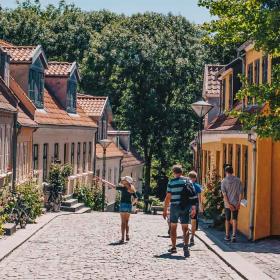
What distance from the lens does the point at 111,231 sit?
21.5 meters

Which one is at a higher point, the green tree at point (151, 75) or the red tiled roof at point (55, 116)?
the green tree at point (151, 75)

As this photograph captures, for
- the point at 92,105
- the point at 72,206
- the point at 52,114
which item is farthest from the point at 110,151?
the point at 72,206

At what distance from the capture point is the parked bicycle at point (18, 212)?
2103 centimetres

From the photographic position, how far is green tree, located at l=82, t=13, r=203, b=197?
5084 centimetres

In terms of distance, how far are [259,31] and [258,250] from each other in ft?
17.3

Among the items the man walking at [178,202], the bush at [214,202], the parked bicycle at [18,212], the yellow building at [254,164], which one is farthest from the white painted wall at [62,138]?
the man walking at [178,202]

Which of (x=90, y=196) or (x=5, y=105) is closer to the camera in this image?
(x=5, y=105)

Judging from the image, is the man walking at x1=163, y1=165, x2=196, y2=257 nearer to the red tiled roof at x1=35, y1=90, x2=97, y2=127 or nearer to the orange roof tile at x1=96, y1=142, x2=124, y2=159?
the red tiled roof at x1=35, y1=90, x2=97, y2=127

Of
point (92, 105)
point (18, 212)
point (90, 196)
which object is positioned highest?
point (92, 105)

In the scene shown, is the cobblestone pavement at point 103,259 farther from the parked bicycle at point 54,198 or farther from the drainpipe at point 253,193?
the parked bicycle at point 54,198

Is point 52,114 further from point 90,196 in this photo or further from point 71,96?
point 90,196

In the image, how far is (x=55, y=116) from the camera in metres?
33.6

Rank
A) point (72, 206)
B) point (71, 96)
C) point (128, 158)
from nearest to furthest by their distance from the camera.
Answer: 1. point (72, 206)
2. point (71, 96)
3. point (128, 158)

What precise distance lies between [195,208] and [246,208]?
348cm
